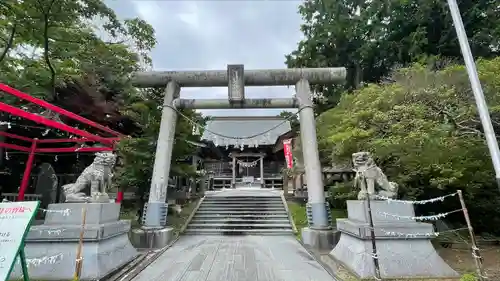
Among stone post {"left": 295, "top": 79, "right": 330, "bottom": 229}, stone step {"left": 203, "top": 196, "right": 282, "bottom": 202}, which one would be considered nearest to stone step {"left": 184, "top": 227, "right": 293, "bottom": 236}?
stone post {"left": 295, "top": 79, "right": 330, "bottom": 229}

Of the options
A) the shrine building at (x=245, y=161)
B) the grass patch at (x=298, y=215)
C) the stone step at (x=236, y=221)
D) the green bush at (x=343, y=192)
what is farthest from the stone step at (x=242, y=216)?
the shrine building at (x=245, y=161)

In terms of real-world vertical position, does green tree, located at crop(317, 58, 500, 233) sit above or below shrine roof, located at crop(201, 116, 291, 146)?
below

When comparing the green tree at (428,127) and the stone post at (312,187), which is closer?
the green tree at (428,127)

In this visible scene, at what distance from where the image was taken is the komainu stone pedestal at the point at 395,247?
4793 mm

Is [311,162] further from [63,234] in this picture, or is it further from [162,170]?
[63,234]

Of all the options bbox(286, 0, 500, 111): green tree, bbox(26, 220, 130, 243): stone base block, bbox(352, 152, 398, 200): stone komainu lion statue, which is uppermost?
bbox(286, 0, 500, 111): green tree

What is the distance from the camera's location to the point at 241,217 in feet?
36.5

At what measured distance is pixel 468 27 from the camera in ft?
39.5

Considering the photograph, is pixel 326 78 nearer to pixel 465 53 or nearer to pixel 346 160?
pixel 346 160

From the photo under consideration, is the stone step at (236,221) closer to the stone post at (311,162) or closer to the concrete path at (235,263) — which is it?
the concrete path at (235,263)

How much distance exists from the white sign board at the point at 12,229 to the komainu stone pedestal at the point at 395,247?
199 inches

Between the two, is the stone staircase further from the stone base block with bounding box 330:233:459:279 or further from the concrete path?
the stone base block with bounding box 330:233:459:279

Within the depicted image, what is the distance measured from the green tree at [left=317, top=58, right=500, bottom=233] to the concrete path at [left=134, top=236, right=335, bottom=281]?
333 cm

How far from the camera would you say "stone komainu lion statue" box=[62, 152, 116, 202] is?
5.36m
